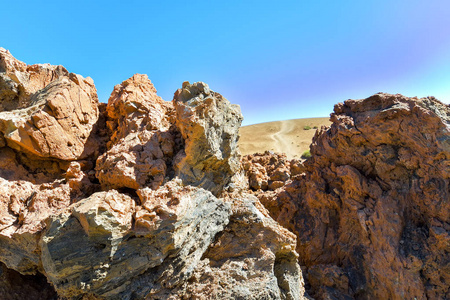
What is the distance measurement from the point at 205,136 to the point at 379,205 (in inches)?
155

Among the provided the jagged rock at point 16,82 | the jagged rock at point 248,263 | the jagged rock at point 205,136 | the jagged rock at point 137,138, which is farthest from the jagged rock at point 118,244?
the jagged rock at point 16,82

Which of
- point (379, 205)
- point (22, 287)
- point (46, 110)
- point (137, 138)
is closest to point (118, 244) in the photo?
point (137, 138)

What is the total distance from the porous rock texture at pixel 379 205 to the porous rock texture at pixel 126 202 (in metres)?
1.43

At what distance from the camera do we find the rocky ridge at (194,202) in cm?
365

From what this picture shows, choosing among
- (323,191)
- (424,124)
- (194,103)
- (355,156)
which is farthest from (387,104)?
(194,103)

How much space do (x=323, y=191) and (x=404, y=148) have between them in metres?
1.99

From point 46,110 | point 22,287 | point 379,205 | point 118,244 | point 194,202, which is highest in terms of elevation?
point 46,110

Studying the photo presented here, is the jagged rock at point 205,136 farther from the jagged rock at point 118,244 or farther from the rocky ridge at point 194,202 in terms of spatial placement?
the jagged rock at point 118,244

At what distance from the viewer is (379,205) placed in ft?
17.5

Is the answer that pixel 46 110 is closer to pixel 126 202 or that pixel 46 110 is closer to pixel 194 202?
pixel 126 202

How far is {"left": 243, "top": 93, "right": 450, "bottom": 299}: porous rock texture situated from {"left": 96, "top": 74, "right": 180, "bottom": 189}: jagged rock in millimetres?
3839

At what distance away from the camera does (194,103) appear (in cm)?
504

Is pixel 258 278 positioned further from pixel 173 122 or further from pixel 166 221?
pixel 173 122

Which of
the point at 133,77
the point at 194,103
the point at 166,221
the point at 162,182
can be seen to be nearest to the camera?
the point at 166,221
